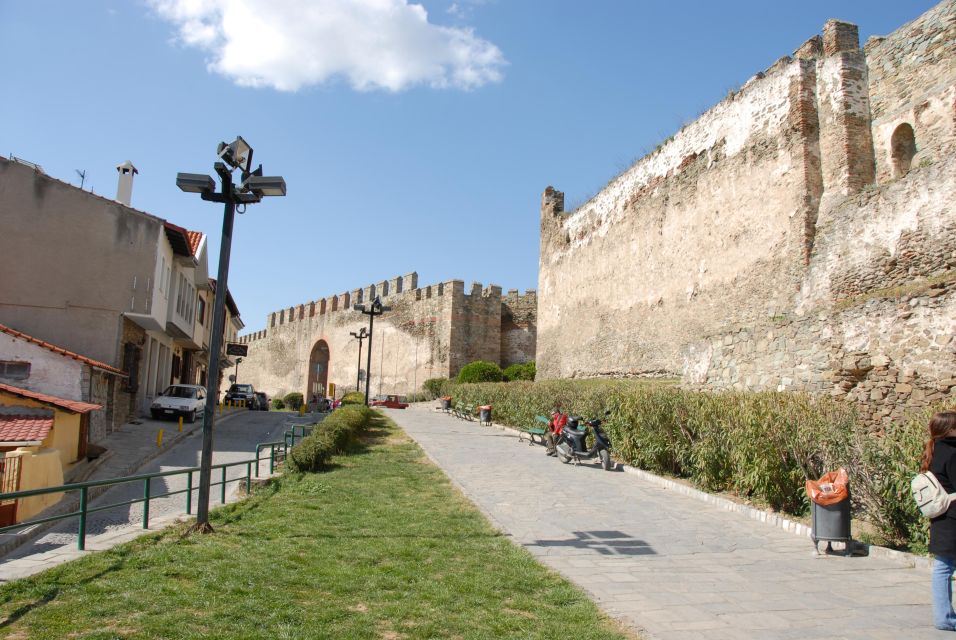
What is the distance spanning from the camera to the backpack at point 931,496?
13.7 ft

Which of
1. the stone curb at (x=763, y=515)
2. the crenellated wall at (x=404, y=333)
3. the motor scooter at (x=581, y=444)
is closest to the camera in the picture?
the stone curb at (x=763, y=515)

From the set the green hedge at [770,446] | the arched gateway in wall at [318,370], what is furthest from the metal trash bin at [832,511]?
the arched gateway in wall at [318,370]

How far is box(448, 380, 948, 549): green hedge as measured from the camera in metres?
6.00

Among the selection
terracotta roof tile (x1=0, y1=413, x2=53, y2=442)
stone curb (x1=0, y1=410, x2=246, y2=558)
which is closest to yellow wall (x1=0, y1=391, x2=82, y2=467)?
terracotta roof tile (x1=0, y1=413, x2=53, y2=442)

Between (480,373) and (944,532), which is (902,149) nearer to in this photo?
(944,532)

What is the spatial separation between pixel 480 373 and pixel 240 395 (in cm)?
1247

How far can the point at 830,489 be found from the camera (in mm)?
5891

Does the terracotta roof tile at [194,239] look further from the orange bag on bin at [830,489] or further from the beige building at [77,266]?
the orange bag on bin at [830,489]

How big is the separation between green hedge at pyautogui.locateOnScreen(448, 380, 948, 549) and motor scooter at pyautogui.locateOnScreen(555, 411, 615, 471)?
1.22 ft

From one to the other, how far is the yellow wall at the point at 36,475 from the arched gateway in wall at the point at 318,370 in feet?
126

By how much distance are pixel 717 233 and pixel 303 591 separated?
15.0 meters

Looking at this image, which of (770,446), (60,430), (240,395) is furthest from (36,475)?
(240,395)

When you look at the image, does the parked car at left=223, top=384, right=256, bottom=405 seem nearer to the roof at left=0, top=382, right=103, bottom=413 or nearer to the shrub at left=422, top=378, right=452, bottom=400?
the shrub at left=422, top=378, right=452, bottom=400

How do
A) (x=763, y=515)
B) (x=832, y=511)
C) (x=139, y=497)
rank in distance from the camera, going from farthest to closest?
(x=139, y=497)
(x=763, y=515)
(x=832, y=511)
